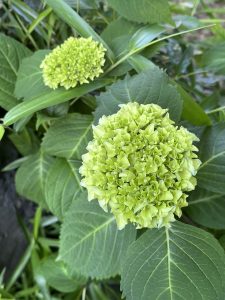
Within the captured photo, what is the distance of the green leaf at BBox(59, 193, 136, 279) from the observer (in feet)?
2.06

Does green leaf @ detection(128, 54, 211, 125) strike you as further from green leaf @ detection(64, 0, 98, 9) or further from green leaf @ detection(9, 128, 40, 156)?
green leaf @ detection(9, 128, 40, 156)

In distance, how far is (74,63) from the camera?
2.05 feet

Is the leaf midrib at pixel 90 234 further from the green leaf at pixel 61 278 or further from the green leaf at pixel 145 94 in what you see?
the green leaf at pixel 61 278

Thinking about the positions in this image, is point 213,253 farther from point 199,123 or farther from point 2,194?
point 2,194

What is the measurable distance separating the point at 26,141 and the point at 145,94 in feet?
1.25

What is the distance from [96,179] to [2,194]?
0.63 metres

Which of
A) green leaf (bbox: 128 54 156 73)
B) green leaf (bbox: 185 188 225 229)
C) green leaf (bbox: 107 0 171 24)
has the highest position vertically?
green leaf (bbox: 107 0 171 24)

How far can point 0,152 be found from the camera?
1035 mm

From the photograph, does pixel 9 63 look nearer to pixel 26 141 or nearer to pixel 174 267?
pixel 26 141

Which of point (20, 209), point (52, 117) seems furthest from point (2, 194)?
point (52, 117)

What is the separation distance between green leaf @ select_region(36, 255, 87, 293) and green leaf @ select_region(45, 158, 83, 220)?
19 cm

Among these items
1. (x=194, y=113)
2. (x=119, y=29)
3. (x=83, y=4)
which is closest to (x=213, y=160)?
(x=194, y=113)

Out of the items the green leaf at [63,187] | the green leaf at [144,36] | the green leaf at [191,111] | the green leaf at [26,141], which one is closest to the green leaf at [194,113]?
the green leaf at [191,111]

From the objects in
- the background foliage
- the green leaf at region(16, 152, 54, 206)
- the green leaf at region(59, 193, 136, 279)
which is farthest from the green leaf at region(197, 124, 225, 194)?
the green leaf at region(16, 152, 54, 206)
